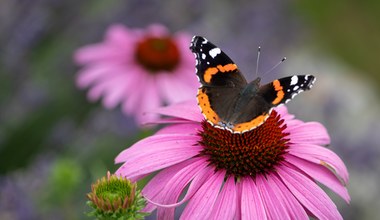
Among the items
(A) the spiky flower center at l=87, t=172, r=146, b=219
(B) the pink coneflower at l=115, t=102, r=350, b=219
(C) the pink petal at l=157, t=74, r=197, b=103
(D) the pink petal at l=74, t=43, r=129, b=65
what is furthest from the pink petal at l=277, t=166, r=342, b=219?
(D) the pink petal at l=74, t=43, r=129, b=65

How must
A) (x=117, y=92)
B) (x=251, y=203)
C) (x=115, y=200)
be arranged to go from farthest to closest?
(x=117, y=92), (x=251, y=203), (x=115, y=200)

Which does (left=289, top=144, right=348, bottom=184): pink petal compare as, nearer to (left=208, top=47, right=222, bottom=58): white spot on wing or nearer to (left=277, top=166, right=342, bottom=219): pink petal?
(left=277, top=166, right=342, bottom=219): pink petal

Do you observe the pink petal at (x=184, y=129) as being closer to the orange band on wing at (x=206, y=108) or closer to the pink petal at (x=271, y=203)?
the orange band on wing at (x=206, y=108)

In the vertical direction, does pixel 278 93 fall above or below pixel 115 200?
above

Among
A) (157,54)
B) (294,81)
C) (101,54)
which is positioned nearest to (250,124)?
(294,81)

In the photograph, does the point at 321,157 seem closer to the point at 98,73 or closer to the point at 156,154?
the point at 156,154

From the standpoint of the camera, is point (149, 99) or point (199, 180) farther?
point (149, 99)
